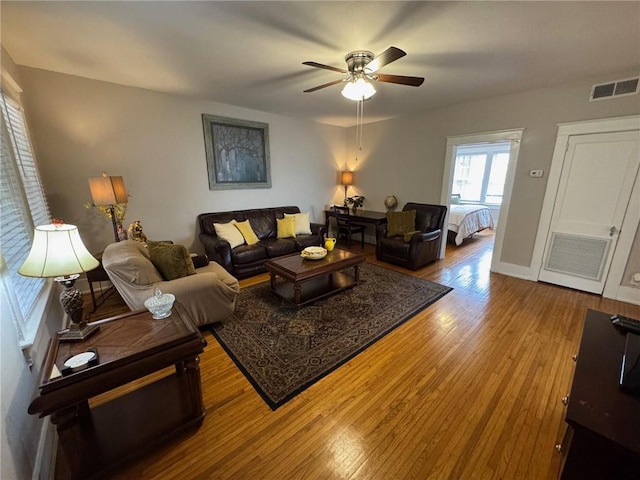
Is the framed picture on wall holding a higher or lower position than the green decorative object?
higher

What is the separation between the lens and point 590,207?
3137 millimetres

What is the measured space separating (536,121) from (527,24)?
1.99m

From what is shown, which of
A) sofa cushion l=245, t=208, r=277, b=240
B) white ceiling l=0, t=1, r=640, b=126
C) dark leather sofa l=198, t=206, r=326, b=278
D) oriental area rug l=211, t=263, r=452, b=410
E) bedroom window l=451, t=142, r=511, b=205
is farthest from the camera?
bedroom window l=451, t=142, r=511, b=205

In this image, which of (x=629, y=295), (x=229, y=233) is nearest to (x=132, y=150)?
(x=229, y=233)

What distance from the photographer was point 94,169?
10.2 feet

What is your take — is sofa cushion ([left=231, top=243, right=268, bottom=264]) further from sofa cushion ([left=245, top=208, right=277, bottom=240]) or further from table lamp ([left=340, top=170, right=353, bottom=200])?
table lamp ([left=340, top=170, right=353, bottom=200])

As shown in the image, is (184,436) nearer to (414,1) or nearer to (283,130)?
(414,1)

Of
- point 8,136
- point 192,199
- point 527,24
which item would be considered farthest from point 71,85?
point 527,24

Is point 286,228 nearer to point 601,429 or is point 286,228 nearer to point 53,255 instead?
point 53,255

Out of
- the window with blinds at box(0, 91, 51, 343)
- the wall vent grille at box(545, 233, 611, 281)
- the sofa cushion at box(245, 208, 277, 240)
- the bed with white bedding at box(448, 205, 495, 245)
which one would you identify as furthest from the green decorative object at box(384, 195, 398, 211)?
the window with blinds at box(0, 91, 51, 343)

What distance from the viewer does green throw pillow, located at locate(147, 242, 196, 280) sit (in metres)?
2.21

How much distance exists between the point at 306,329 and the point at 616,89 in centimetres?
427

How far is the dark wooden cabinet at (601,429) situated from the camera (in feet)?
3.01

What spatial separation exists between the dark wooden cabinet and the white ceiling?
2.26 meters
